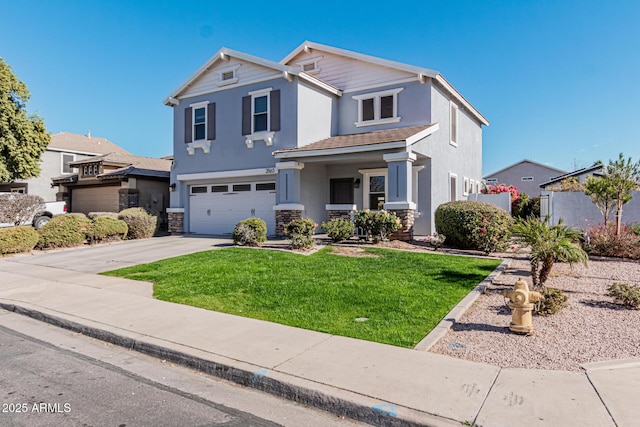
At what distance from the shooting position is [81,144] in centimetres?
3331

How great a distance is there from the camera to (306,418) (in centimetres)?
385

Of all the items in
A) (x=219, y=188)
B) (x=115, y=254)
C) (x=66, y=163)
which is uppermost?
(x=66, y=163)

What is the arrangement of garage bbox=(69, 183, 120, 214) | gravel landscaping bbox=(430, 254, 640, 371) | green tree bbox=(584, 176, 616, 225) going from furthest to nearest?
garage bbox=(69, 183, 120, 214) < green tree bbox=(584, 176, 616, 225) < gravel landscaping bbox=(430, 254, 640, 371)

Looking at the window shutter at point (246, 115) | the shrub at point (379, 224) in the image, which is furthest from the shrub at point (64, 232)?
the shrub at point (379, 224)

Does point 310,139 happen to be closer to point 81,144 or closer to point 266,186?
point 266,186

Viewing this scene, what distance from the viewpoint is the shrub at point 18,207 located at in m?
17.7

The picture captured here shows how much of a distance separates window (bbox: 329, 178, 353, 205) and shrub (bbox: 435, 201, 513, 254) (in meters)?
5.35

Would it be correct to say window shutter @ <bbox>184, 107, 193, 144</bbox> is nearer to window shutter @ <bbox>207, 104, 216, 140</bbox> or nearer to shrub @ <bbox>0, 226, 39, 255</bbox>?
window shutter @ <bbox>207, 104, 216, 140</bbox>

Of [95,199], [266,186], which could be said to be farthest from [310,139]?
[95,199]

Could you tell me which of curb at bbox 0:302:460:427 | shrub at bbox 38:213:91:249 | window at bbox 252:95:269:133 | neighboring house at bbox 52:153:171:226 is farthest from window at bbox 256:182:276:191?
curb at bbox 0:302:460:427

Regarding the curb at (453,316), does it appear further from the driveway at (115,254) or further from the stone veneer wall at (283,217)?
the driveway at (115,254)

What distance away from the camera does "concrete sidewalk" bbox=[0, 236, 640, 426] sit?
3.66m

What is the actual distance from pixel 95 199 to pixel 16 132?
16.7 feet

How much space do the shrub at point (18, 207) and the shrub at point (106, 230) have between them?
431 centimetres
